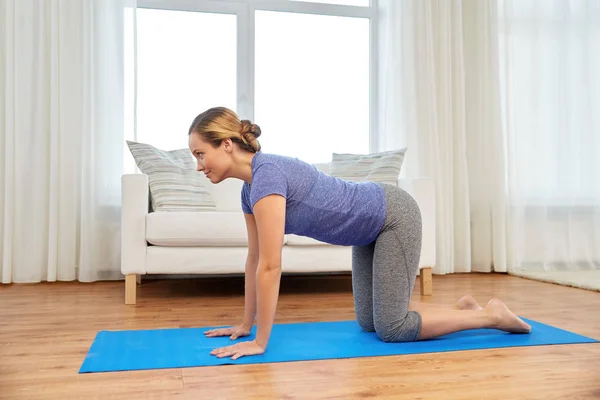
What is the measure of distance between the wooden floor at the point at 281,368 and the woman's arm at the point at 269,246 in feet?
0.63

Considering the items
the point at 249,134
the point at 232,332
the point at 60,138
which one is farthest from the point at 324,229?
the point at 60,138

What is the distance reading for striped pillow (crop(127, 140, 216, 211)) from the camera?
135 inches

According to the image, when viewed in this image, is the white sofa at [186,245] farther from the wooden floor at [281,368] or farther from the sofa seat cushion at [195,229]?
the wooden floor at [281,368]

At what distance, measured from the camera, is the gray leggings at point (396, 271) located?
77.3 inches

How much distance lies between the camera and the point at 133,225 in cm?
298

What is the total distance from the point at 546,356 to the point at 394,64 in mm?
2989

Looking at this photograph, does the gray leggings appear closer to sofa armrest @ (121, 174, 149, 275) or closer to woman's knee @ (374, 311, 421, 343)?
woman's knee @ (374, 311, 421, 343)

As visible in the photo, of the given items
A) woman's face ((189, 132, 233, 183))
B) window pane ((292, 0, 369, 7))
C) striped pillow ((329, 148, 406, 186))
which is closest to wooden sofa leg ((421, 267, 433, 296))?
striped pillow ((329, 148, 406, 186))

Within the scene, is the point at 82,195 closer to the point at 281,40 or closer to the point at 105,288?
the point at 105,288

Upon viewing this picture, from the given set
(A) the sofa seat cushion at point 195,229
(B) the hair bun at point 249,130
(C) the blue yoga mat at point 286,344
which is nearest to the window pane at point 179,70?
(A) the sofa seat cushion at point 195,229

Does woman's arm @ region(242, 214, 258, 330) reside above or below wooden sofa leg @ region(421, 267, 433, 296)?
above

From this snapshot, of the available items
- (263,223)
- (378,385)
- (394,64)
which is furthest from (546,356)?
(394,64)

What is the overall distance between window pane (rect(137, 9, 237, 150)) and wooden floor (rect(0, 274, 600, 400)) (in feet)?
5.43

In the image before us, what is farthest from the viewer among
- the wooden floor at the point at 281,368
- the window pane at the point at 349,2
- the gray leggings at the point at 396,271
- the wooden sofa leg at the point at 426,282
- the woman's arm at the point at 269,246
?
the window pane at the point at 349,2
